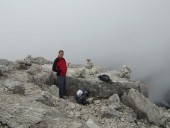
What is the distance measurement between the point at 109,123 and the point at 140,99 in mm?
4812

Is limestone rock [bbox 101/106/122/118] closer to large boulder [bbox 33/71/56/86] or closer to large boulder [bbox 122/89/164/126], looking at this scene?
large boulder [bbox 122/89/164/126]

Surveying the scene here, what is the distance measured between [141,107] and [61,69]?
6741 mm

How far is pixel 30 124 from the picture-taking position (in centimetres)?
1434

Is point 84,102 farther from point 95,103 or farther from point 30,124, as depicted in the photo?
point 30,124

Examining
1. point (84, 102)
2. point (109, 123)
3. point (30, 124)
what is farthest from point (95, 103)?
point (30, 124)

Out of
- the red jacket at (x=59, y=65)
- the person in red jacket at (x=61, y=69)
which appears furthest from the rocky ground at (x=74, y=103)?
the red jacket at (x=59, y=65)

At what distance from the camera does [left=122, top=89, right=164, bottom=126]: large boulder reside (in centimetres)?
2245

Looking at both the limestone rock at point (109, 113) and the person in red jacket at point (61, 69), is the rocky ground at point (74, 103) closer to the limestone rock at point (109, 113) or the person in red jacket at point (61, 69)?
the limestone rock at point (109, 113)

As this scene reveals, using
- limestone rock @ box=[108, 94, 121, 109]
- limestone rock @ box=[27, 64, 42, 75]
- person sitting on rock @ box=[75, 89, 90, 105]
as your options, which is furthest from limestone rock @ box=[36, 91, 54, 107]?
limestone rock @ box=[27, 64, 42, 75]

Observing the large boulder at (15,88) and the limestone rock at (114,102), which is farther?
the limestone rock at (114,102)

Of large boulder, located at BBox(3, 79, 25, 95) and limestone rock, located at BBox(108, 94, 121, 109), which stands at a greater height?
large boulder, located at BBox(3, 79, 25, 95)

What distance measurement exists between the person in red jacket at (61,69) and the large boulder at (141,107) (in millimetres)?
5054

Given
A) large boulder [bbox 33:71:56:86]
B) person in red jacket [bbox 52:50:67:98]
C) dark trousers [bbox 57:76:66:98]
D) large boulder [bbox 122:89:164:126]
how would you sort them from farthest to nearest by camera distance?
large boulder [bbox 33:71:56:86]
large boulder [bbox 122:89:164:126]
dark trousers [bbox 57:76:66:98]
person in red jacket [bbox 52:50:67:98]

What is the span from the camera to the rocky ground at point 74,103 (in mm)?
15133
